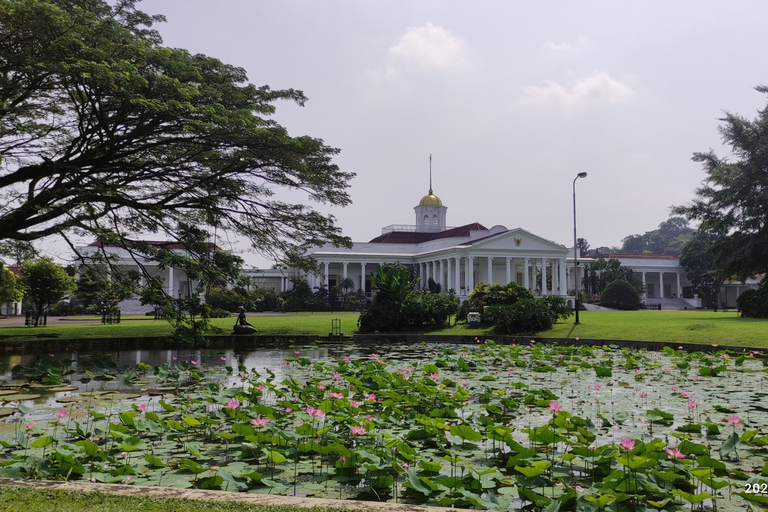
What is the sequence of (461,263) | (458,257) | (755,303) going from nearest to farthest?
(755,303) → (458,257) → (461,263)

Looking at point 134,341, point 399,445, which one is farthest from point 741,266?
point 399,445

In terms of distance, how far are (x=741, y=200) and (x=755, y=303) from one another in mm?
5315

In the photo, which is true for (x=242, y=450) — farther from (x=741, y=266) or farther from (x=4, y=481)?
(x=741, y=266)

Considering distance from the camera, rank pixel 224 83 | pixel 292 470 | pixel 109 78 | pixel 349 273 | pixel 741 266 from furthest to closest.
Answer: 1. pixel 349 273
2. pixel 741 266
3. pixel 224 83
4. pixel 109 78
5. pixel 292 470

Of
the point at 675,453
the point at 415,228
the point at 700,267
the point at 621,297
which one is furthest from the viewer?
the point at 415,228

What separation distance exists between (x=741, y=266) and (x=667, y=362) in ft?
67.6

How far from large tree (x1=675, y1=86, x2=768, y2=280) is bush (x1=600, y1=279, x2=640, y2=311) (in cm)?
1672

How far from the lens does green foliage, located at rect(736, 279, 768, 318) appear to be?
25703 mm

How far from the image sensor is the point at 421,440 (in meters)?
5.34

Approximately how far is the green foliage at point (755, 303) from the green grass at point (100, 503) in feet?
90.4

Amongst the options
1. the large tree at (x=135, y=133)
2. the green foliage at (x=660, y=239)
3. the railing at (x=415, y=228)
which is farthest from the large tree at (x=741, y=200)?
the green foliage at (x=660, y=239)

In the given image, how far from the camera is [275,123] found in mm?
18547

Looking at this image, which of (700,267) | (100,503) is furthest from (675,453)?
(700,267)

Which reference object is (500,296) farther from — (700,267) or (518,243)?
(700,267)
